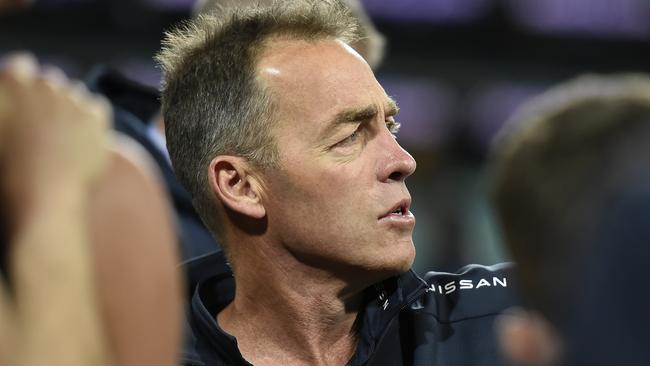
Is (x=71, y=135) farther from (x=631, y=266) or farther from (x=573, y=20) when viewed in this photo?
(x=573, y=20)

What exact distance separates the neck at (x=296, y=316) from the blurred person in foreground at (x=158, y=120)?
2.60 ft

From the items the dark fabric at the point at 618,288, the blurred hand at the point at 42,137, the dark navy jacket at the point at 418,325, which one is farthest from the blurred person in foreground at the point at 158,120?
the dark fabric at the point at 618,288

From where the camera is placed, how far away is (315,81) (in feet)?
7.87

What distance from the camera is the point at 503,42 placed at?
803cm

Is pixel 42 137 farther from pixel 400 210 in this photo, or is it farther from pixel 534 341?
pixel 400 210

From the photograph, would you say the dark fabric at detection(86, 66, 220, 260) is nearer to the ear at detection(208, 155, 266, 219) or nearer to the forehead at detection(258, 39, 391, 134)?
the ear at detection(208, 155, 266, 219)

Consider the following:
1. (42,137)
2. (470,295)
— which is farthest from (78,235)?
(470,295)

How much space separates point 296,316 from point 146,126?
1511mm

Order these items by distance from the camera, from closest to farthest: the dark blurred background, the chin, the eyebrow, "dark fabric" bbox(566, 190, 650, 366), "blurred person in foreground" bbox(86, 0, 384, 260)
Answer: "dark fabric" bbox(566, 190, 650, 366) < the chin < the eyebrow < "blurred person in foreground" bbox(86, 0, 384, 260) < the dark blurred background

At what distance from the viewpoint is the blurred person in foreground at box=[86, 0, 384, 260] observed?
348cm

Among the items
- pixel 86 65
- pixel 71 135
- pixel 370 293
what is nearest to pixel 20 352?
pixel 71 135

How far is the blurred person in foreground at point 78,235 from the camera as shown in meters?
1.20

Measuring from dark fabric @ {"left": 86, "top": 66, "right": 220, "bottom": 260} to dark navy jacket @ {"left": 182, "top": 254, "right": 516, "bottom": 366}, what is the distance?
3.01ft

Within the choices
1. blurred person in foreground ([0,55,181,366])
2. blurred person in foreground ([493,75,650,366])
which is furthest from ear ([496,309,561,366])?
blurred person in foreground ([0,55,181,366])
